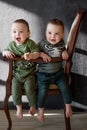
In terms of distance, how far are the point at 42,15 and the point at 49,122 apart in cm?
112

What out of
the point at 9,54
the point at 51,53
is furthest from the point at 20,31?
the point at 51,53

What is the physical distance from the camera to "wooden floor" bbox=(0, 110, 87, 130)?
3240mm

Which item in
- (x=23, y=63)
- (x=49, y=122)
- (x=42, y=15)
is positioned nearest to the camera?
(x=23, y=63)

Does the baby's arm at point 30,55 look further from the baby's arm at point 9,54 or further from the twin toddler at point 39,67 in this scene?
the baby's arm at point 9,54

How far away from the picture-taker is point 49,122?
3.39 metres

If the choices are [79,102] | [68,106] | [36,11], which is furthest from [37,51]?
[79,102]

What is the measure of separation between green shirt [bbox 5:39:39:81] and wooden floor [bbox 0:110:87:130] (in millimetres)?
567

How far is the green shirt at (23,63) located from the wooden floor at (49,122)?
57 cm

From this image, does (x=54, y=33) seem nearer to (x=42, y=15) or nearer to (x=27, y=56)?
(x=27, y=56)

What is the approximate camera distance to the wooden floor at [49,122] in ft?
10.6

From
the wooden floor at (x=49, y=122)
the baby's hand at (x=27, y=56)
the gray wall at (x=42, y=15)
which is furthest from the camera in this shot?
the gray wall at (x=42, y=15)

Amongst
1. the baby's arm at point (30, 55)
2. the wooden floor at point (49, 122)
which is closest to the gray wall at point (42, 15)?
the wooden floor at point (49, 122)

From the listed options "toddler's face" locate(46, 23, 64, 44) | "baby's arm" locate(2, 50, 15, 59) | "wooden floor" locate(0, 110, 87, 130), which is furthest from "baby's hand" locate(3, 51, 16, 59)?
"wooden floor" locate(0, 110, 87, 130)

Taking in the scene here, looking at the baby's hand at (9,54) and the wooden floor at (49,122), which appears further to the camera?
the wooden floor at (49,122)
